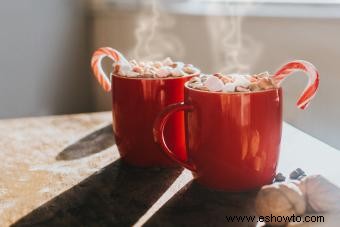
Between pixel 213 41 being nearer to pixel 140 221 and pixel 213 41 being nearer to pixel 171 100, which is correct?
pixel 171 100

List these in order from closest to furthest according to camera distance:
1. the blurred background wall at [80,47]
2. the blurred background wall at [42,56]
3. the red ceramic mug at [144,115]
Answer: the red ceramic mug at [144,115] → the blurred background wall at [80,47] → the blurred background wall at [42,56]

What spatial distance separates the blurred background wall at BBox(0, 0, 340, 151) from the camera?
1634mm

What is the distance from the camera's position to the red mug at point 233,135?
693 millimetres

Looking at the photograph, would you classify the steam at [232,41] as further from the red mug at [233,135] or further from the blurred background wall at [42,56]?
the red mug at [233,135]

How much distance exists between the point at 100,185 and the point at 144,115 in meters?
0.14

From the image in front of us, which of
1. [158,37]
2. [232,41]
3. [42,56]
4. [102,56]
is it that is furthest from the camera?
[42,56]

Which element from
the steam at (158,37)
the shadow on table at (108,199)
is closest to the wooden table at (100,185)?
the shadow on table at (108,199)

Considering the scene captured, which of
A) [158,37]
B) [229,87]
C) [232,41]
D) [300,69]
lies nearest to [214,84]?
[229,87]

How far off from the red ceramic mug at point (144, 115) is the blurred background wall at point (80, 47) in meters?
0.87

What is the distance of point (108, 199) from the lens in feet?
2.31

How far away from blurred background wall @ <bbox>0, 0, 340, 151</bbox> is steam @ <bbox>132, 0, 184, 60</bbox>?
0.03m

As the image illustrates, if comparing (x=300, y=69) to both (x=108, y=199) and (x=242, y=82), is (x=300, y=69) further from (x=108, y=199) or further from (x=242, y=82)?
(x=108, y=199)

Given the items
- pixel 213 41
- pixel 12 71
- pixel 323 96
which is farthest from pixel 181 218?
pixel 12 71

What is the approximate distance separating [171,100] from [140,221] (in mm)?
245
